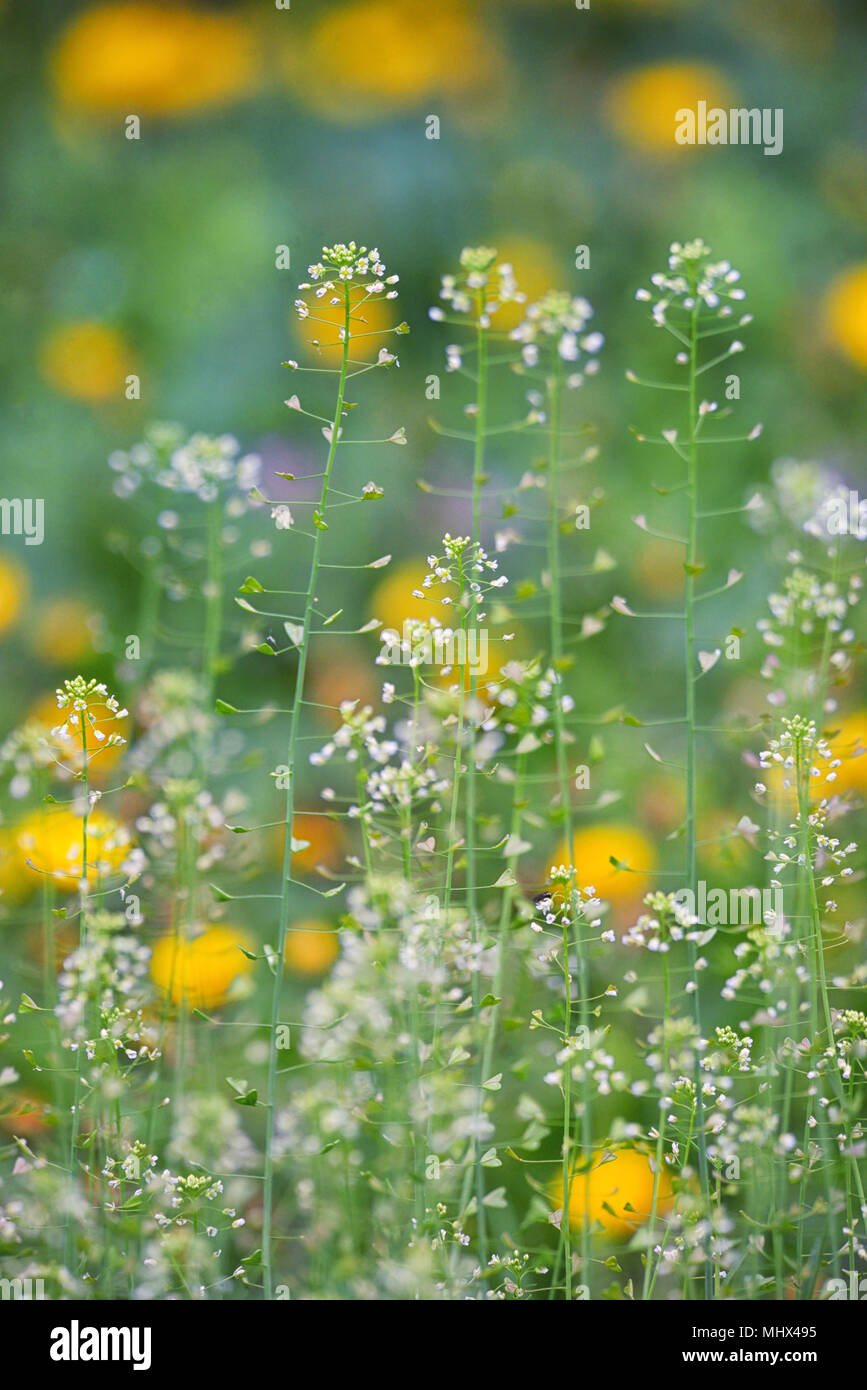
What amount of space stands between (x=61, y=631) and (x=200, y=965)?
330mm

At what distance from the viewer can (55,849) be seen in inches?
37.2

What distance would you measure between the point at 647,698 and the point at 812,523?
0.27 meters

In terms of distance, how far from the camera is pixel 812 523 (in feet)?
2.84

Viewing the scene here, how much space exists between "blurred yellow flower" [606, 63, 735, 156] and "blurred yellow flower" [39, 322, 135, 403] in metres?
0.49

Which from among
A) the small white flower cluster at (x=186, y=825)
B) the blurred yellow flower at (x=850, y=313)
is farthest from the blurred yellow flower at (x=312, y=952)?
the blurred yellow flower at (x=850, y=313)

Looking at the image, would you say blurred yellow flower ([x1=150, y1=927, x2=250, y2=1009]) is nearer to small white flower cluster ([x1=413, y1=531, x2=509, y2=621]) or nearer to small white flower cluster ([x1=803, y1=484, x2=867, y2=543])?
small white flower cluster ([x1=413, y1=531, x2=509, y2=621])

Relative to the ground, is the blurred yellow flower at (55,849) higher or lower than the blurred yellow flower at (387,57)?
lower

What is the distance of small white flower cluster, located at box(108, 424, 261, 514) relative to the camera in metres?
A: 0.87

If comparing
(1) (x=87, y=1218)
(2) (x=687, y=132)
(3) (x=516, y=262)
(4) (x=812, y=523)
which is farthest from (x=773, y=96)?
(1) (x=87, y=1218)

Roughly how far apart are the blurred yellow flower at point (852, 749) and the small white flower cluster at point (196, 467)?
1.48ft

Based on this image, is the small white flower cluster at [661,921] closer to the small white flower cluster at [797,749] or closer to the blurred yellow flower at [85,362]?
the small white flower cluster at [797,749]

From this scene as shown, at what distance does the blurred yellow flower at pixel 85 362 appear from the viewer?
1.15 m
